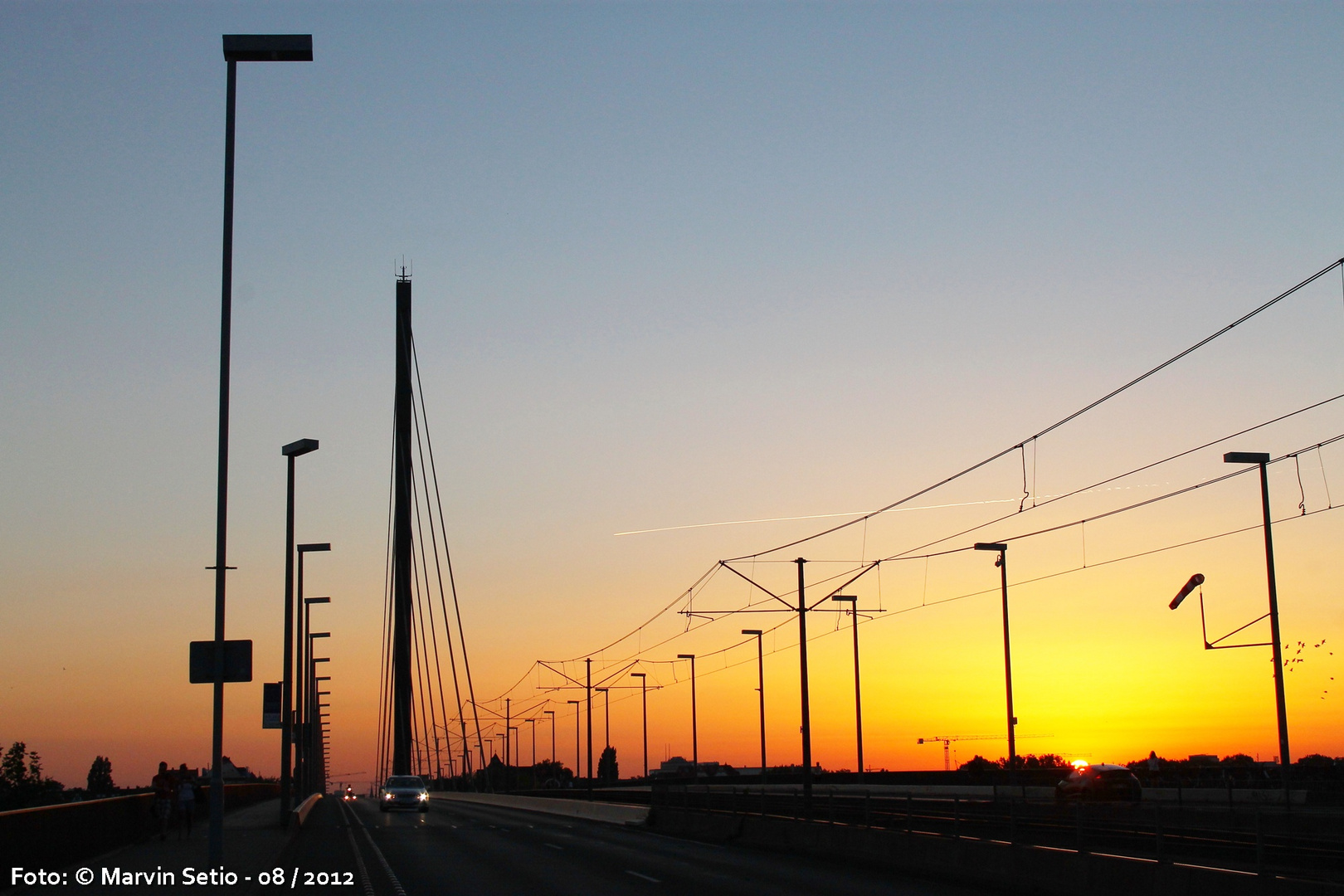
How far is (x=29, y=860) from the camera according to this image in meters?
20.0

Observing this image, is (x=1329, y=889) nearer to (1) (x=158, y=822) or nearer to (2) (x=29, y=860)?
(2) (x=29, y=860)

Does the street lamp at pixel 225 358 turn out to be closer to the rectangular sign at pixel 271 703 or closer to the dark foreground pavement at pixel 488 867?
the dark foreground pavement at pixel 488 867

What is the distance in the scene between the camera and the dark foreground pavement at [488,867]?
21234 mm

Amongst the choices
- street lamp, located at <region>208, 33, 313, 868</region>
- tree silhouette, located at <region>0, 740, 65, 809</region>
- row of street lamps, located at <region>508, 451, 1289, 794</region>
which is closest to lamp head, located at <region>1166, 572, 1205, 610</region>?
row of street lamps, located at <region>508, 451, 1289, 794</region>

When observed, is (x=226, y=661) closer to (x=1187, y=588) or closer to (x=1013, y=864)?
(x=1013, y=864)

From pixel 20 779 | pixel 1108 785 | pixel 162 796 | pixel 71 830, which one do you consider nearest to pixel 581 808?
pixel 1108 785

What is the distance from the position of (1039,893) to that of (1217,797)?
109ft

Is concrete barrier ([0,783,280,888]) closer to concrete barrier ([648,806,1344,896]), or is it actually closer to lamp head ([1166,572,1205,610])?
concrete barrier ([648,806,1344,896])

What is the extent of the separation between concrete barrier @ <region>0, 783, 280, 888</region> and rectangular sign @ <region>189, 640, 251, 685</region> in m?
3.60

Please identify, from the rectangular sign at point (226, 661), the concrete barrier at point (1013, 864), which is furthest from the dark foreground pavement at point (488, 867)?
the rectangular sign at point (226, 661)

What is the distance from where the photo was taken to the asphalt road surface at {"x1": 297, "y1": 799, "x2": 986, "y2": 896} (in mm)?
21812

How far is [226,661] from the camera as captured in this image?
1834 cm

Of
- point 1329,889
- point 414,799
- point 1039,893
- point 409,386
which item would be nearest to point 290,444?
point 1039,893

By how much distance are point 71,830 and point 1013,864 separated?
16.1 m
